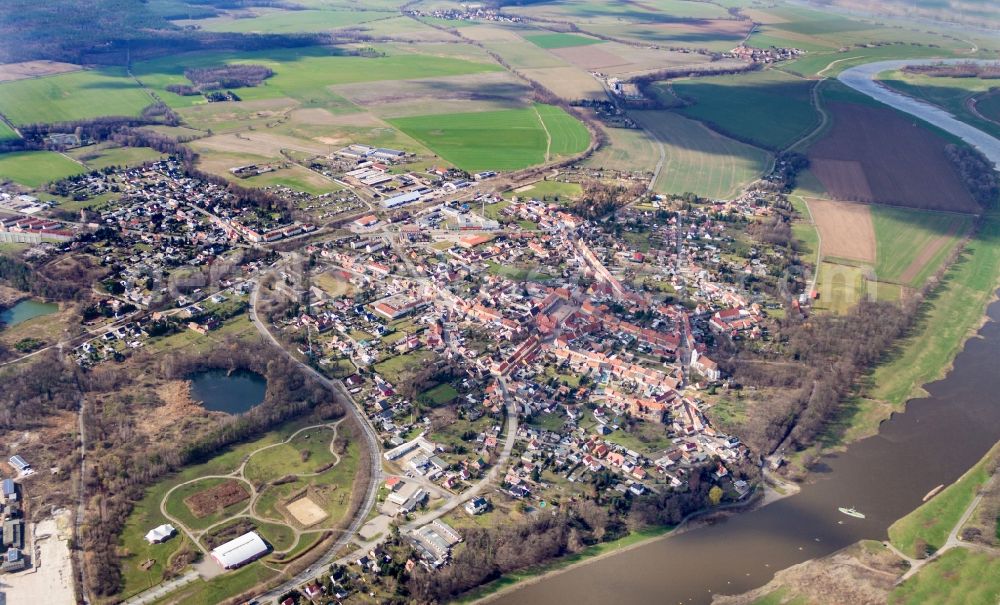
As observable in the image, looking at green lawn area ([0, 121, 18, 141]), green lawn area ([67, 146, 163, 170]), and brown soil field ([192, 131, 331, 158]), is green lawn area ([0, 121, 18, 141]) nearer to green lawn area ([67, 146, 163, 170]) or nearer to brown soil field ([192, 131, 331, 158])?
green lawn area ([67, 146, 163, 170])

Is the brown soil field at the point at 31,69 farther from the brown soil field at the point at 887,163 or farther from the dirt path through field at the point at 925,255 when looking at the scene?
the dirt path through field at the point at 925,255

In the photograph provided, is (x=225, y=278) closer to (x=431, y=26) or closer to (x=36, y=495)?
(x=36, y=495)

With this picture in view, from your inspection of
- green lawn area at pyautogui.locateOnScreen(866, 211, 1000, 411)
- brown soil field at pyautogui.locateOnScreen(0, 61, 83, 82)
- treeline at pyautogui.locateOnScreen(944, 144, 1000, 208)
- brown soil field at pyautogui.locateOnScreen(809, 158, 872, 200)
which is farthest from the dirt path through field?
brown soil field at pyautogui.locateOnScreen(0, 61, 83, 82)

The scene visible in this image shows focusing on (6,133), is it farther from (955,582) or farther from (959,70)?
(959,70)

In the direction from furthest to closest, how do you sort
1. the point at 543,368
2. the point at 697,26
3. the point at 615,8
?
1. the point at 615,8
2. the point at 697,26
3. the point at 543,368

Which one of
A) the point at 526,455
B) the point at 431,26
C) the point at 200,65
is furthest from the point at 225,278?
the point at 431,26
